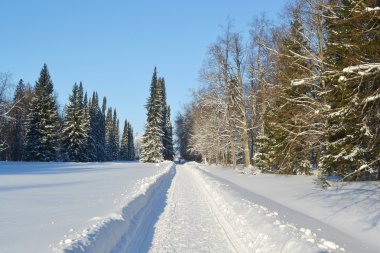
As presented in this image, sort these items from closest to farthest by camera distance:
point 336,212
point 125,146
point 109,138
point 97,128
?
point 336,212 → point 97,128 → point 109,138 → point 125,146

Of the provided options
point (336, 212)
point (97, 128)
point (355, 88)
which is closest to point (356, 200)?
point (336, 212)

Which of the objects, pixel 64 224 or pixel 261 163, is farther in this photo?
pixel 261 163

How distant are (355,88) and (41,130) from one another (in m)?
46.3

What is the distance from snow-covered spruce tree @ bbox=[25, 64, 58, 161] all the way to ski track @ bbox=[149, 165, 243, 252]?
41015 mm

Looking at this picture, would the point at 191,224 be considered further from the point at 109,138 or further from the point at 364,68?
the point at 109,138

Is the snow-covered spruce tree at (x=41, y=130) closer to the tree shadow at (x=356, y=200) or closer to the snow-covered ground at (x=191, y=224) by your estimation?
the snow-covered ground at (x=191, y=224)

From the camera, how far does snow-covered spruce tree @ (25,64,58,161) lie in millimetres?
49469

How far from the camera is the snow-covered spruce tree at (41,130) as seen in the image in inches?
1948

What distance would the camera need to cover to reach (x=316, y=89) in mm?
19469

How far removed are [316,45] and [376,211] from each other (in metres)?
11.2

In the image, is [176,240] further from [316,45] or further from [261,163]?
[261,163]

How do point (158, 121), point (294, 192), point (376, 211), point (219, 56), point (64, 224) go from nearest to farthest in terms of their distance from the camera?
point (64, 224) → point (376, 211) → point (294, 192) → point (219, 56) → point (158, 121)

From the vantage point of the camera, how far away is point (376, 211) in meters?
9.43

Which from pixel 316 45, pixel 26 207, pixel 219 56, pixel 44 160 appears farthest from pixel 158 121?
pixel 26 207
